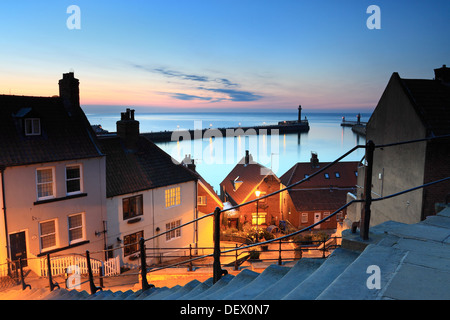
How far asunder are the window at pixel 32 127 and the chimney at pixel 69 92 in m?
2.21

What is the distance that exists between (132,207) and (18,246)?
6.18m

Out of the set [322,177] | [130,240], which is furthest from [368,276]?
[322,177]

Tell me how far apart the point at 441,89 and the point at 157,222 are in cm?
1664

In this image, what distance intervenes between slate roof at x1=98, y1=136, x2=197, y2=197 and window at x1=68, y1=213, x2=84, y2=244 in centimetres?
204

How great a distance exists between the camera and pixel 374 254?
358 centimetres

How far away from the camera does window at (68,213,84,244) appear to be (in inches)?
637

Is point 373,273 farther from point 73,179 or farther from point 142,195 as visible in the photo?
point 142,195

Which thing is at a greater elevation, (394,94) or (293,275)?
(394,94)

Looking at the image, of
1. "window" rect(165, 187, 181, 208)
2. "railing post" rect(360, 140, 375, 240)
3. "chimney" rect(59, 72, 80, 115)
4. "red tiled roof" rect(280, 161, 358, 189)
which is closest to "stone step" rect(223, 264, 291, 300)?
"railing post" rect(360, 140, 375, 240)

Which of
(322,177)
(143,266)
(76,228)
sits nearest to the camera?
(143,266)

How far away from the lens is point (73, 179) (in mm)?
15961
